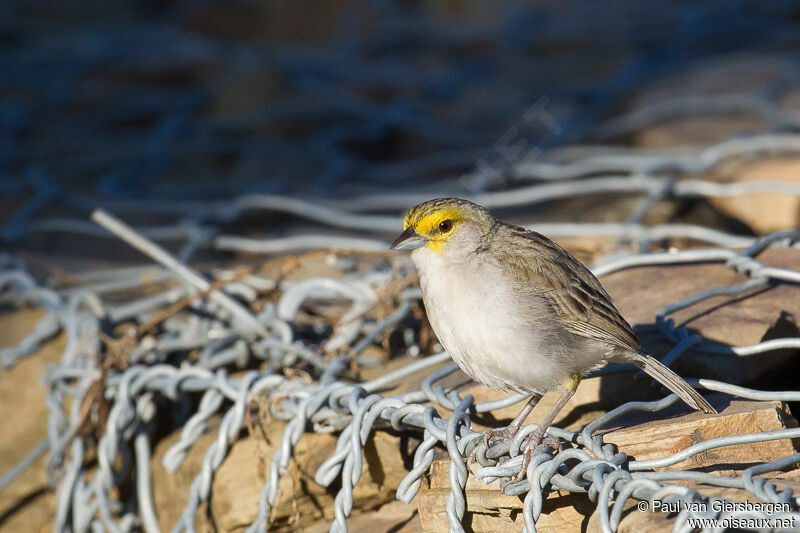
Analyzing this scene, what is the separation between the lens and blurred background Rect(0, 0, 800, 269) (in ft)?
17.2

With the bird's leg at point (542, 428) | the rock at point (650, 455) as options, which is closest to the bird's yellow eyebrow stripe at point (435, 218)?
the bird's leg at point (542, 428)

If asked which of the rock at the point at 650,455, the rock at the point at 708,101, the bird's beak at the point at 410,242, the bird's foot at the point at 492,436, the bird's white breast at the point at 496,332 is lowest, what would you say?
the rock at the point at 650,455

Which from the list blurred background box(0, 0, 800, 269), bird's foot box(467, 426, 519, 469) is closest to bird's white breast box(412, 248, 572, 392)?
bird's foot box(467, 426, 519, 469)

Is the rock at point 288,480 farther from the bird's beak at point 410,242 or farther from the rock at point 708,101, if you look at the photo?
the rock at point 708,101

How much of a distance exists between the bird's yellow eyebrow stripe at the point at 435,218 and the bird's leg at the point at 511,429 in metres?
0.53

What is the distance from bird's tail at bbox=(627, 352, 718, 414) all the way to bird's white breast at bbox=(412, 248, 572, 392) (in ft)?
0.71

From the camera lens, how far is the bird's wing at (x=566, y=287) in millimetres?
2322

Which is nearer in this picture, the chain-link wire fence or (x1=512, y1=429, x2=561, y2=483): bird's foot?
(x1=512, y1=429, x2=561, y2=483): bird's foot

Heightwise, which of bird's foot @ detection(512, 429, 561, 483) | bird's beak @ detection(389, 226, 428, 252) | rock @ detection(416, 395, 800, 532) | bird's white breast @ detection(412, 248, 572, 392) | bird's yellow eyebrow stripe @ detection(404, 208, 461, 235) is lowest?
rock @ detection(416, 395, 800, 532)

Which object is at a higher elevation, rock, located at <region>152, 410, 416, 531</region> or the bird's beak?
the bird's beak

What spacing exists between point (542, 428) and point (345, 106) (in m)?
4.98

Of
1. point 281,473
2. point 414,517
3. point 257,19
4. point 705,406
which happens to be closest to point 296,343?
point 281,473

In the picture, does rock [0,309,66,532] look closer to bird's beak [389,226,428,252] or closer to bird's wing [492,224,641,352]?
bird's beak [389,226,428,252]

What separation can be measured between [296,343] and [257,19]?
270 inches
